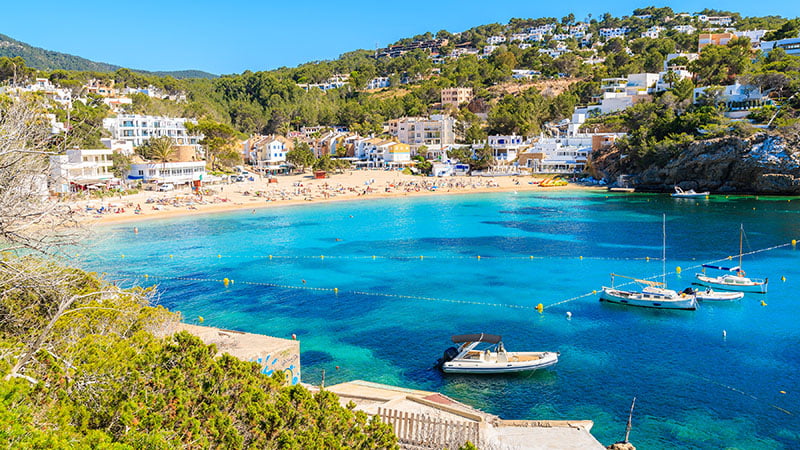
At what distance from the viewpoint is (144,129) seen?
83.5m

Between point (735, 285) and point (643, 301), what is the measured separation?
21.6 feet

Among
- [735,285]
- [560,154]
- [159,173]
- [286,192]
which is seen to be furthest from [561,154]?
[735,285]

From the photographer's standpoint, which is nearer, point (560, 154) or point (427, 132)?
point (560, 154)

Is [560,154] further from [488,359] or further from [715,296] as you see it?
[488,359]

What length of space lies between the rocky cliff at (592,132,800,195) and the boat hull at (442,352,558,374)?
192 ft

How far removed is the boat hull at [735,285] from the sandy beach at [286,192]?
1902 inches

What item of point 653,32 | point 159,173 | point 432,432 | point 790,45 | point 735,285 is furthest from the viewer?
point 653,32

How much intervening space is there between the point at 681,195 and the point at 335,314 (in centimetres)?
5609

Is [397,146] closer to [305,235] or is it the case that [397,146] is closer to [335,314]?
[305,235]

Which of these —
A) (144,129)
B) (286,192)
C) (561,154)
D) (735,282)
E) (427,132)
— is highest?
(427,132)

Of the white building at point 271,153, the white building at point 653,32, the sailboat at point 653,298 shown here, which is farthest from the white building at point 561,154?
the white building at point 653,32

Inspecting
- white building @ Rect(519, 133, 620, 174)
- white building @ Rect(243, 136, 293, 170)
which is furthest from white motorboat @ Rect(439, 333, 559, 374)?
white building @ Rect(243, 136, 293, 170)

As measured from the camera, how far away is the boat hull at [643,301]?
27764 mm

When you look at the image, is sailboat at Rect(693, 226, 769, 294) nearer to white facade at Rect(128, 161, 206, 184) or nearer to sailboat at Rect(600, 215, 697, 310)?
sailboat at Rect(600, 215, 697, 310)
